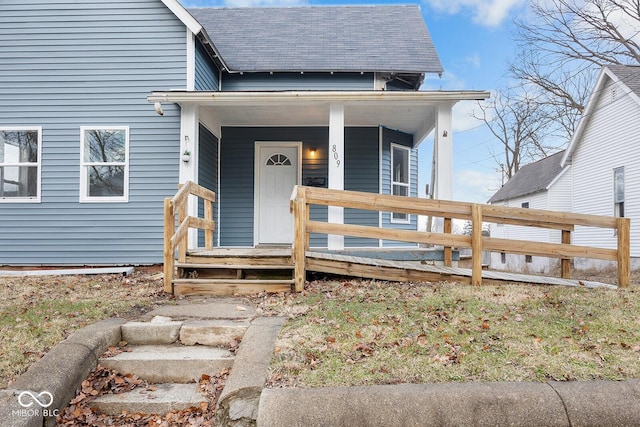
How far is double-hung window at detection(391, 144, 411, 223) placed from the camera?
32.3 feet

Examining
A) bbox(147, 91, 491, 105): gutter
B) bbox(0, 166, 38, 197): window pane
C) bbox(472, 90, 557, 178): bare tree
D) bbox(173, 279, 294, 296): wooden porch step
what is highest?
bbox(472, 90, 557, 178): bare tree

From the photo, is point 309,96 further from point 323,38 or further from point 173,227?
point 323,38

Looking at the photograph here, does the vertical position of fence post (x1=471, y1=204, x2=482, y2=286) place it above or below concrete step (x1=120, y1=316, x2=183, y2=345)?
above

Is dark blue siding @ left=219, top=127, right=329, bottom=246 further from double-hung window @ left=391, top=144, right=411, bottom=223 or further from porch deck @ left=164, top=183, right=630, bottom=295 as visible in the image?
porch deck @ left=164, top=183, right=630, bottom=295

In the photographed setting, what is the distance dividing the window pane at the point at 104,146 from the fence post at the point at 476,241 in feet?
21.2

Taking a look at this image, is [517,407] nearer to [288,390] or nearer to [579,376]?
[579,376]

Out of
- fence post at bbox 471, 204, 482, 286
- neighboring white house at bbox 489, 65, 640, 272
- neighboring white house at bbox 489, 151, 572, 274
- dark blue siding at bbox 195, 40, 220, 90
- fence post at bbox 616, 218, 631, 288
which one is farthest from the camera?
neighboring white house at bbox 489, 151, 572, 274

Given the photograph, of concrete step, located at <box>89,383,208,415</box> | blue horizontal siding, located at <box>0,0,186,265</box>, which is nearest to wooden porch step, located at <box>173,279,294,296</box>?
concrete step, located at <box>89,383,208,415</box>

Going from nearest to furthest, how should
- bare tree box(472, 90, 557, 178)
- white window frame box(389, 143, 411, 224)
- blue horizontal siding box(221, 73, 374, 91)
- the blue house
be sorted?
the blue house → white window frame box(389, 143, 411, 224) → blue horizontal siding box(221, 73, 374, 91) → bare tree box(472, 90, 557, 178)

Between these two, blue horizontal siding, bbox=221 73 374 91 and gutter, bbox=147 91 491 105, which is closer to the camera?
gutter, bbox=147 91 491 105

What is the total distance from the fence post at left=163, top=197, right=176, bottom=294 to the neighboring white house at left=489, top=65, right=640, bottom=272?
12575mm

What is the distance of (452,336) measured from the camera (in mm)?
3645

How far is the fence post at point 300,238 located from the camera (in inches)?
212

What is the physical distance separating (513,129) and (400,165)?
20809mm
